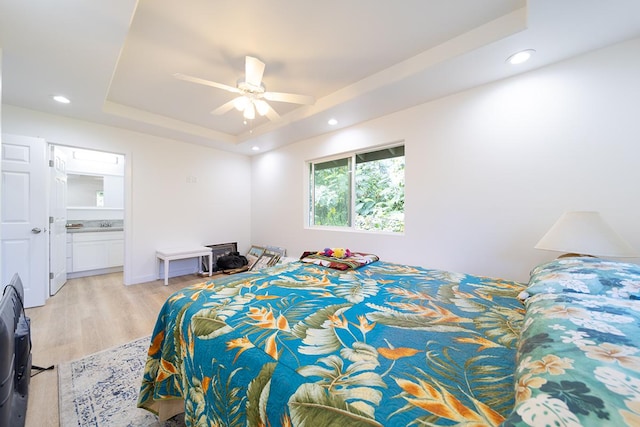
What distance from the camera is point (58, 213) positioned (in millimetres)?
3461

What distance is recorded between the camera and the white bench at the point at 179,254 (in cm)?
370

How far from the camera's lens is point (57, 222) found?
341 cm

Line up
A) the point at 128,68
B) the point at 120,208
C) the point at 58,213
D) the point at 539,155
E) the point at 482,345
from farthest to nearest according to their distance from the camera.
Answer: the point at 120,208
the point at 58,213
the point at 128,68
the point at 539,155
the point at 482,345

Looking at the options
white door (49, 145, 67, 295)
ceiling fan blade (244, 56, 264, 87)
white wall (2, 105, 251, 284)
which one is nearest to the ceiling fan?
ceiling fan blade (244, 56, 264, 87)

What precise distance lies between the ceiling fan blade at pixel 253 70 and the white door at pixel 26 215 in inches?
113

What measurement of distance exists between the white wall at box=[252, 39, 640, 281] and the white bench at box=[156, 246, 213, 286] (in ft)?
9.28

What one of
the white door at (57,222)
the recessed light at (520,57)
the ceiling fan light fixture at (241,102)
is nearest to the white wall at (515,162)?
the recessed light at (520,57)

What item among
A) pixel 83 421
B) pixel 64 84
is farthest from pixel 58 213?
pixel 83 421

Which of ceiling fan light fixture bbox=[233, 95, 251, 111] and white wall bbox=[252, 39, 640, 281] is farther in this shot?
ceiling fan light fixture bbox=[233, 95, 251, 111]

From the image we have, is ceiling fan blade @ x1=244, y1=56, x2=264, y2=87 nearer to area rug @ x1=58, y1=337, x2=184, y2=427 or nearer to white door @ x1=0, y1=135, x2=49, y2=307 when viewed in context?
area rug @ x1=58, y1=337, x2=184, y2=427

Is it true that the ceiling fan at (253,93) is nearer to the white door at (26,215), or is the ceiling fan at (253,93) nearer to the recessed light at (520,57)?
the recessed light at (520,57)

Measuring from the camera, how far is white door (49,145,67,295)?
3.23 metres

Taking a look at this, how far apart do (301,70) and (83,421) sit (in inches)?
124

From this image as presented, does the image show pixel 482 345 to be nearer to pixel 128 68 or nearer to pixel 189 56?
pixel 189 56
